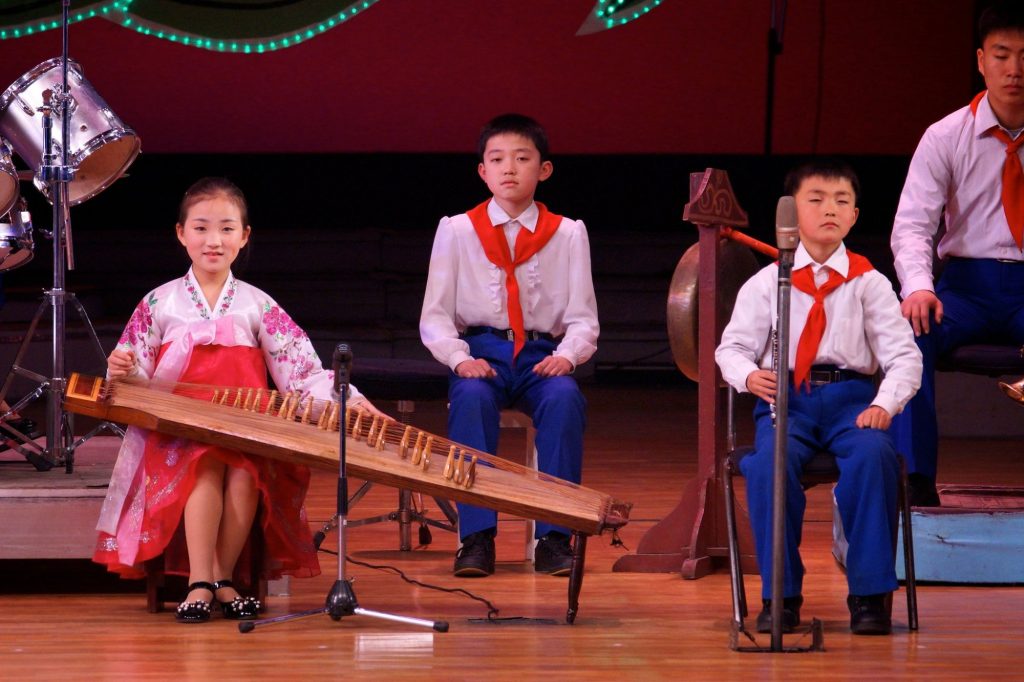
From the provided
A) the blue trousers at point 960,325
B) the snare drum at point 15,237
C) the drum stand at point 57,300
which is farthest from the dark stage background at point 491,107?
the blue trousers at point 960,325

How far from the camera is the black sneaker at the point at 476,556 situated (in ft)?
13.4

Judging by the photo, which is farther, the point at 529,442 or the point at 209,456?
the point at 529,442

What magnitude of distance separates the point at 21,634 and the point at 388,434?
936 millimetres

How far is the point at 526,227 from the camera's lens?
450 centimetres

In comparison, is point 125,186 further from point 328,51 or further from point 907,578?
point 907,578

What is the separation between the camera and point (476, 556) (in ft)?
13.5

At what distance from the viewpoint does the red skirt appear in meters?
3.59

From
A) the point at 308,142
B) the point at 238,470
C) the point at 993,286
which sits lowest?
the point at 238,470

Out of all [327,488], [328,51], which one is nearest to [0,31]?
[328,51]

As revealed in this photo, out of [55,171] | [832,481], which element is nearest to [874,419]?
[832,481]

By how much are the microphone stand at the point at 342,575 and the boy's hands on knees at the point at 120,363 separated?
49cm

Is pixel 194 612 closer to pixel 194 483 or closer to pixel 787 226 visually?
pixel 194 483

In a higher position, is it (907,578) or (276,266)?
(276,266)

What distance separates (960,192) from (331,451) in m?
2.09
